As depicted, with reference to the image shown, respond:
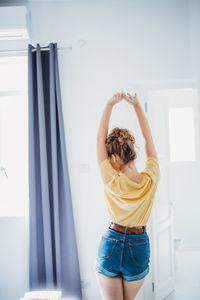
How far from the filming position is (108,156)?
1378 millimetres

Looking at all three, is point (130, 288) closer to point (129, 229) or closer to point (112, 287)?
point (112, 287)

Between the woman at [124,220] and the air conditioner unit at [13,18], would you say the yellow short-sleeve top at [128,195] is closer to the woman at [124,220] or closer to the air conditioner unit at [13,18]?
the woman at [124,220]

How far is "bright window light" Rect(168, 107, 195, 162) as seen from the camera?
377cm

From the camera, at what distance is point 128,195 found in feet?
4.10

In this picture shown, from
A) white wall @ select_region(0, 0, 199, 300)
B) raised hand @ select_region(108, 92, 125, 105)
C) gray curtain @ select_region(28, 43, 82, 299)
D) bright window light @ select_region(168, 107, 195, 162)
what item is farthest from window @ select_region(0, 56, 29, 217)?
bright window light @ select_region(168, 107, 195, 162)

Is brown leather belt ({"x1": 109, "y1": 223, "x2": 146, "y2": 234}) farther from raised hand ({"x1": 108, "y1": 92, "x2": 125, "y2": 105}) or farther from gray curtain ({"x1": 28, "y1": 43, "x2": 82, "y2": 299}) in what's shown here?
gray curtain ({"x1": 28, "y1": 43, "x2": 82, "y2": 299})

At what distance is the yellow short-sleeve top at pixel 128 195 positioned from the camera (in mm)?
1256

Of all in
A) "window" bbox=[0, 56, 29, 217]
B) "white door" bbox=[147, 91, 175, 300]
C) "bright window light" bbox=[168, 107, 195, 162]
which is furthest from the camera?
"bright window light" bbox=[168, 107, 195, 162]

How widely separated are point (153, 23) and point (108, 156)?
1.62 m

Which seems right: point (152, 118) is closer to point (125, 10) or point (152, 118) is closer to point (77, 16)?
point (125, 10)

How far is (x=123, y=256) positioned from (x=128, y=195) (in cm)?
33

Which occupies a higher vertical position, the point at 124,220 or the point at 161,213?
the point at 124,220

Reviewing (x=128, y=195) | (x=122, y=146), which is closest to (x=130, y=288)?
(x=128, y=195)

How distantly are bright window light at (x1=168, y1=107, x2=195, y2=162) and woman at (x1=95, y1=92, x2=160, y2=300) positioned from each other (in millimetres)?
2591
